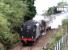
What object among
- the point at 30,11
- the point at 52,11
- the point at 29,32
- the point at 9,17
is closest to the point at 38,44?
the point at 29,32

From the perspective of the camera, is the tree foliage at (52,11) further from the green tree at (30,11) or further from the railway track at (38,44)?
the railway track at (38,44)

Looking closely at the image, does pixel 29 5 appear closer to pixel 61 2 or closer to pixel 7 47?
pixel 61 2

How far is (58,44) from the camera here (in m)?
12.0

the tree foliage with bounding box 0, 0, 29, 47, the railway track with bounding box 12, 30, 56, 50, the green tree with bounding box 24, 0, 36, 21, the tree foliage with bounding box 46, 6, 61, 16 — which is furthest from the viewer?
the tree foliage with bounding box 46, 6, 61, 16

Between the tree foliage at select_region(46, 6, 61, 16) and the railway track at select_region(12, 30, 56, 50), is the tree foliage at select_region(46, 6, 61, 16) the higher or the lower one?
the higher one

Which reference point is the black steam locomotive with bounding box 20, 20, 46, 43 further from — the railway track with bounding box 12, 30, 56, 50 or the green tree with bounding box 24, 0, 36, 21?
the green tree with bounding box 24, 0, 36, 21

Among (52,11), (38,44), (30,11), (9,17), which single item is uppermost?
(9,17)

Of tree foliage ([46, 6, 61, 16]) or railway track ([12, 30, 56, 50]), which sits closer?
railway track ([12, 30, 56, 50])

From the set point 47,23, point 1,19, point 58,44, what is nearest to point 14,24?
point 1,19

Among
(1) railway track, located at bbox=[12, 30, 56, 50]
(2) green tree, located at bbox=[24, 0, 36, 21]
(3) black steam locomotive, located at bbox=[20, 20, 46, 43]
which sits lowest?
(1) railway track, located at bbox=[12, 30, 56, 50]

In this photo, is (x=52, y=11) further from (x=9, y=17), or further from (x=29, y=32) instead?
(x=9, y=17)

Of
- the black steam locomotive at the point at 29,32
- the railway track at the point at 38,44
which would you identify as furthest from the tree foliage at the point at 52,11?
the black steam locomotive at the point at 29,32

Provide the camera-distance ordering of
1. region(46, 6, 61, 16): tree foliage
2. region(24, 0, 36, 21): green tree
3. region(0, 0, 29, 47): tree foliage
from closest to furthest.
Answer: region(0, 0, 29, 47): tree foliage < region(24, 0, 36, 21): green tree < region(46, 6, 61, 16): tree foliage

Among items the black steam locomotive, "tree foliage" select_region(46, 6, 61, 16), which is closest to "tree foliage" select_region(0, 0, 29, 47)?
the black steam locomotive
